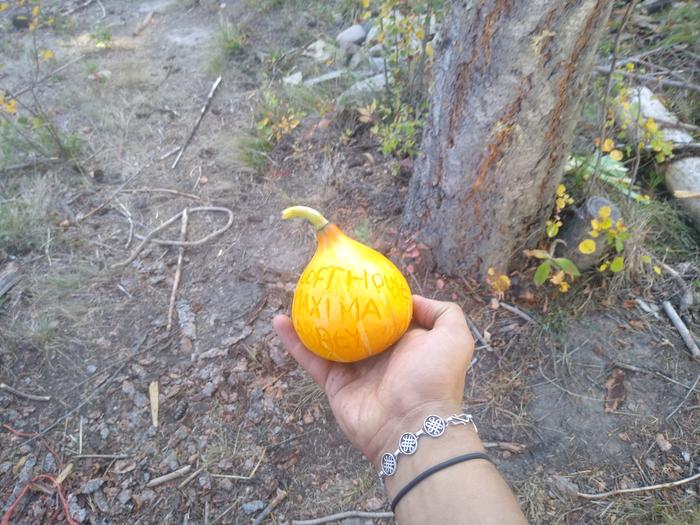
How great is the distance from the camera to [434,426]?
5.31 ft

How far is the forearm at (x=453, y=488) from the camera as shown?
1.38m

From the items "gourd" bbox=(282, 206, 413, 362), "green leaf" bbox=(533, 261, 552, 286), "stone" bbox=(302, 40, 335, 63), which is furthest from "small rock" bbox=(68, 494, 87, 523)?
"stone" bbox=(302, 40, 335, 63)

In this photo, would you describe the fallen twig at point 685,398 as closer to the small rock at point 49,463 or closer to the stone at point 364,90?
the stone at point 364,90

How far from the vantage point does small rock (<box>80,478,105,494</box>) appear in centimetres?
243

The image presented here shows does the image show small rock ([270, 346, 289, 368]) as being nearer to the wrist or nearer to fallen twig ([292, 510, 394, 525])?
fallen twig ([292, 510, 394, 525])

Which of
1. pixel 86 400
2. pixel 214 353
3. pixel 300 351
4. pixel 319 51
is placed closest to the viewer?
pixel 300 351

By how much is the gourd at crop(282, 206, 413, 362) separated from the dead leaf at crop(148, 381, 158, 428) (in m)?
1.39

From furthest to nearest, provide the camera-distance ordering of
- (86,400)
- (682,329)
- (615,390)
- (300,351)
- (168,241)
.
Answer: (168,241) < (86,400) < (682,329) < (615,390) < (300,351)

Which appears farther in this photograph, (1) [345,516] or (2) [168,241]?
(2) [168,241]

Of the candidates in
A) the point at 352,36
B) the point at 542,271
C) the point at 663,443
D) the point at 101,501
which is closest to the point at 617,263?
the point at 542,271

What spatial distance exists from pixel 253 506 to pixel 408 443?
117 cm

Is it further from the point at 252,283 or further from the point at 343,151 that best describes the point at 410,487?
the point at 343,151

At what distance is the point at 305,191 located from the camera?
12.7 feet

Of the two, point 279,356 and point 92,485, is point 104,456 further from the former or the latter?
point 279,356
